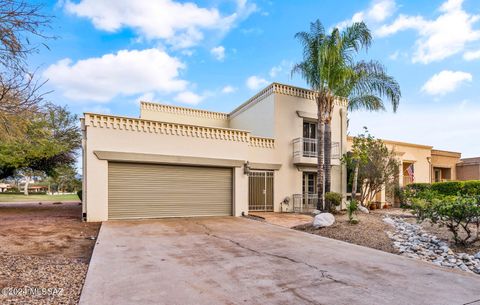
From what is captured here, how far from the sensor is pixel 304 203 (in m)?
15.7

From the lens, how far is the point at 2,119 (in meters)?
4.58

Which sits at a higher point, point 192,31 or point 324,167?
point 192,31

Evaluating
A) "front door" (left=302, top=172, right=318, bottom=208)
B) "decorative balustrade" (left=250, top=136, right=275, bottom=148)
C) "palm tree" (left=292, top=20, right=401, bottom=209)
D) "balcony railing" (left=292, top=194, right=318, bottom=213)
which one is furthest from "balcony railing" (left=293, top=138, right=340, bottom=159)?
"balcony railing" (left=292, top=194, right=318, bottom=213)

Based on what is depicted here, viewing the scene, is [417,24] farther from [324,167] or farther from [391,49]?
[324,167]

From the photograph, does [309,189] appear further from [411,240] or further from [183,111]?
[183,111]

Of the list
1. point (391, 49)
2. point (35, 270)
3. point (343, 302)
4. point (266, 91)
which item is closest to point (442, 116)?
point (391, 49)

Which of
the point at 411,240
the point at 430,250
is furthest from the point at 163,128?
the point at 430,250

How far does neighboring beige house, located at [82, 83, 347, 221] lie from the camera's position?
10602 mm

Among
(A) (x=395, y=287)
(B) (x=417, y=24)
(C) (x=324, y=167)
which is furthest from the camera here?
(C) (x=324, y=167)

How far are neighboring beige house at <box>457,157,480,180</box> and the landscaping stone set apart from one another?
63.6 feet

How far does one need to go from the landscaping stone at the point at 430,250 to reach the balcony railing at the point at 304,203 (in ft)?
22.0

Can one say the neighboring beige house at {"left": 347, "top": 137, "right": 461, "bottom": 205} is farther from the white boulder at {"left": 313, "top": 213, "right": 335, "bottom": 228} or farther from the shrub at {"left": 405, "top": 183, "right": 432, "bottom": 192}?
the white boulder at {"left": 313, "top": 213, "right": 335, "bottom": 228}

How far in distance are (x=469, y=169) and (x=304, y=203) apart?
17.1m

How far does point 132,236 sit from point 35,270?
3.21m
